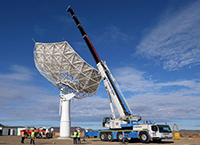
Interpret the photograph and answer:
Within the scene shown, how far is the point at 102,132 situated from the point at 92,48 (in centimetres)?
1218

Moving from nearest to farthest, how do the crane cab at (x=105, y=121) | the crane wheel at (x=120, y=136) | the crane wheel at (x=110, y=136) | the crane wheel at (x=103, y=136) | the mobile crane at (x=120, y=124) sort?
the mobile crane at (x=120, y=124)
the crane wheel at (x=120, y=136)
the crane wheel at (x=110, y=136)
the crane wheel at (x=103, y=136)
the crane cab at (x=105, y=121)

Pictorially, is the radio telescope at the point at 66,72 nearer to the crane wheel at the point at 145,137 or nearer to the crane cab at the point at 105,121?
the crane cab at the point at 105,121

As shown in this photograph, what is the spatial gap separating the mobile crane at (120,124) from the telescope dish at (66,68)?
2605 millimetres

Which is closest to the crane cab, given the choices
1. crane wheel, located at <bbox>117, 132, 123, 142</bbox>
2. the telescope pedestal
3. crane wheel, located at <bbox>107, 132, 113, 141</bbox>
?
crane wheel, located at <bbox>107, 132, 113, 141</bbox>

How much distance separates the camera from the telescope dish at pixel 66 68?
29.1m

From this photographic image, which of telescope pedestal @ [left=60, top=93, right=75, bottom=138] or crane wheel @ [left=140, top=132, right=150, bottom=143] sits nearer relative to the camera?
crane wheel @ [left=140, top=132, right=150, bottom=143]

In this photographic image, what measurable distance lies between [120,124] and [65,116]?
10.5 m

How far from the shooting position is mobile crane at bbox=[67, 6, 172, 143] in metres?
22.9

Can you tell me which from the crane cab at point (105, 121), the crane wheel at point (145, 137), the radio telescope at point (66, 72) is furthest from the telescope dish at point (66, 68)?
the crane wheel at point (145, 137)

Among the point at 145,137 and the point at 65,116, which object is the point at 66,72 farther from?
the point at 145,137

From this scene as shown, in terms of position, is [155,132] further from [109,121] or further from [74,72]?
[74,72]

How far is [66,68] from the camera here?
100 feet

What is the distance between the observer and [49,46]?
29656 millimetres

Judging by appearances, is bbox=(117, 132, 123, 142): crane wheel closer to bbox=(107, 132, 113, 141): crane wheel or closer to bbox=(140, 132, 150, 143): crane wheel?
bbox=(107, 132, 113, 141): crane wheel
